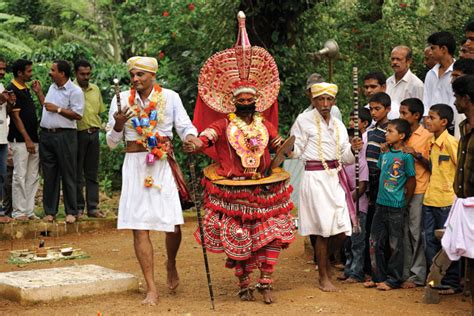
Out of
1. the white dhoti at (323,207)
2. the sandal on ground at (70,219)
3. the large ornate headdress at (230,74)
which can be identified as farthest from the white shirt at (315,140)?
the sandal on ground at (70,219)

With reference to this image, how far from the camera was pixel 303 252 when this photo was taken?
1105 centimetres

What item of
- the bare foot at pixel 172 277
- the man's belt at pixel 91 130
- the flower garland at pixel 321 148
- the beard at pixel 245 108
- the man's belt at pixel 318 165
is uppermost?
the beard at pixel 245 108

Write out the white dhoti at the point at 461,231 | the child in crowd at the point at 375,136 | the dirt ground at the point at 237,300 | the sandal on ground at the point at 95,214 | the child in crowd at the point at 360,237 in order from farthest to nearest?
the sandal on ground at the point at 95,214 → the child in crowd at the point at 360,237 → the child in crowd at the point at 375,136 → the dirt ground at the point at 237,300 → the white dhoti at the point at 461,231

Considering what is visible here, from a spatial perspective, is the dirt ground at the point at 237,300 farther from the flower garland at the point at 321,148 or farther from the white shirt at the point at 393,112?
the white shirt at the point at 393,112

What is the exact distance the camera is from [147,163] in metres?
8.33

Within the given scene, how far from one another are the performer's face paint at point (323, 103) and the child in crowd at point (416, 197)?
0.74 meters

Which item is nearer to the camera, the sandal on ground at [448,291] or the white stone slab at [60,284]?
the white stone slab at [60,284]

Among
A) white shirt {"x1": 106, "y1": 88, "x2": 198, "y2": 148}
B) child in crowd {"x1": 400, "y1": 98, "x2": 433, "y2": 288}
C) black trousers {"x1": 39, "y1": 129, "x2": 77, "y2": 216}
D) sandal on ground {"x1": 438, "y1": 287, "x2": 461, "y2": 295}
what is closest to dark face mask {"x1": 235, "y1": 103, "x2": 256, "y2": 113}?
white shirt {"x1": 106, "y1": 88, "x2": 198, "y2": 148}

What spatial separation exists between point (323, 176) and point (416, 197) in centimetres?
95

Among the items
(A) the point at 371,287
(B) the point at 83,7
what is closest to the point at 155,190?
(A) the point at 371,287

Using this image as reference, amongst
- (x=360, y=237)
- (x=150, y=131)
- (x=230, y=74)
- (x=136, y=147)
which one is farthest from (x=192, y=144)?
(x=360, y=237)

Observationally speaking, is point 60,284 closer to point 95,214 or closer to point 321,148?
point 321,148

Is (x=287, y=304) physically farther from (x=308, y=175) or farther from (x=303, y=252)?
(x=303, y=252)

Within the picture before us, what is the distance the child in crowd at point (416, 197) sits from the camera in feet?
28.9
